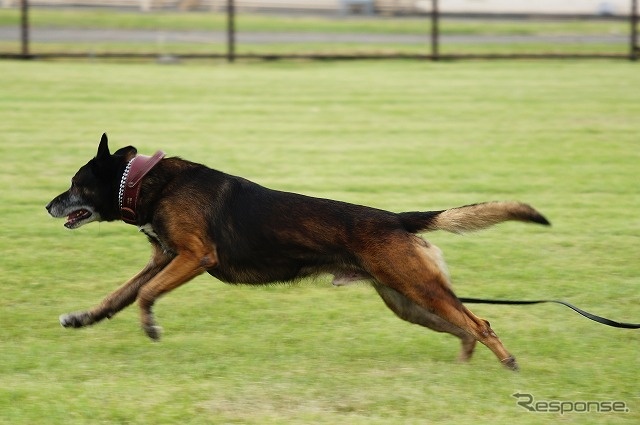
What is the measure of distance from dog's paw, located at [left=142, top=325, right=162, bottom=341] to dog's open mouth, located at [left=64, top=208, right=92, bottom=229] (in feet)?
2.70

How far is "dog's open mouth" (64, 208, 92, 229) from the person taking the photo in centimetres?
596

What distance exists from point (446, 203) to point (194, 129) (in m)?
4.79

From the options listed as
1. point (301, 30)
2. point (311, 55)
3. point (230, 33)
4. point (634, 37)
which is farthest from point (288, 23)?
point (634, 37)

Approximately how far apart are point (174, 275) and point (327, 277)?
34.0 inches

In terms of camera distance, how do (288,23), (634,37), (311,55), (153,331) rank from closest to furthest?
1. (153,331)
2. (311,55)
3. (634,37)
4. (288,23)

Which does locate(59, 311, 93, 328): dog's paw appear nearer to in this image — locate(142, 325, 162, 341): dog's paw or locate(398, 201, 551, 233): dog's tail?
locate(142, 325, 162, 341): dog's paw

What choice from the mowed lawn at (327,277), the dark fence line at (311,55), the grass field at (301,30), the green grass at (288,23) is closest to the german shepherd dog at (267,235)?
the mowed lawn at (327,277)

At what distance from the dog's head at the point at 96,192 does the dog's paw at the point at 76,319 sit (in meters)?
0.54

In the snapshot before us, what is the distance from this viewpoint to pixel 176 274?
5527mm

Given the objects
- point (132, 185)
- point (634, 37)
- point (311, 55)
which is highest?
point (634, 37)

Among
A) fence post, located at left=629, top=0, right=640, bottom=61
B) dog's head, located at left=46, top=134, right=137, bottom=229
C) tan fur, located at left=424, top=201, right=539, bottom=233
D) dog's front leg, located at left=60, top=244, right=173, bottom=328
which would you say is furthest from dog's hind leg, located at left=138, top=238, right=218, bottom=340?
fence post, located at left=629, top=0, right=640, bottom=61

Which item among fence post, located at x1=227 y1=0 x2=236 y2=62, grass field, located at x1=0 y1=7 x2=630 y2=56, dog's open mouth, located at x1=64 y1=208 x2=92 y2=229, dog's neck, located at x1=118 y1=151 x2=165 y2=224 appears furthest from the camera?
grass field, located at x1=0 y1=7 x2=630 y2=56

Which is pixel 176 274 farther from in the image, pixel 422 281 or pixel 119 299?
pixel 422 281

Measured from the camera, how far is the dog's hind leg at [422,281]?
5367 millimetres
